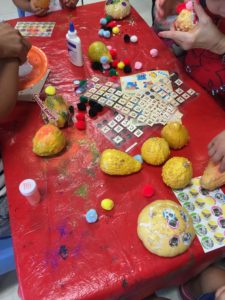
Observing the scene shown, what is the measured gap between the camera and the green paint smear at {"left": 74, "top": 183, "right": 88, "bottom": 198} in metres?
0.83

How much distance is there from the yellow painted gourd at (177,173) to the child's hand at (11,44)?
0.59m

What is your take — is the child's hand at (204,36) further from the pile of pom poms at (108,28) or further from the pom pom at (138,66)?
the pile of pom poms at (108,28)

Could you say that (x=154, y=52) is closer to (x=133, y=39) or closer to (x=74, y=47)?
(x=133, y=39)

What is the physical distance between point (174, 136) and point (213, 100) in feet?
0.91

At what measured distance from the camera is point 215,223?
0.77m

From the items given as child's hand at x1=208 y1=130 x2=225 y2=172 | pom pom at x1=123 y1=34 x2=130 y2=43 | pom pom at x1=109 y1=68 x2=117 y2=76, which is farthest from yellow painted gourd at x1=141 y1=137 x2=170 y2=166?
pom pom at x1=123 y1=34 x2=130 y2=43

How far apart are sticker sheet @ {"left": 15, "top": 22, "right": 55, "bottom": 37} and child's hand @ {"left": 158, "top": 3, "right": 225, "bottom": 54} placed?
0.60 meters

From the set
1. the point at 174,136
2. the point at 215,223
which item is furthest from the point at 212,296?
the point at 174,136

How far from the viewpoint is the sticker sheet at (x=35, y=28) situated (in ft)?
4.41

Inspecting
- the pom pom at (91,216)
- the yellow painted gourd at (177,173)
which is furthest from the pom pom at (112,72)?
the pom pom at (91,216)

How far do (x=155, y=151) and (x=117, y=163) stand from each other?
0.38 feet

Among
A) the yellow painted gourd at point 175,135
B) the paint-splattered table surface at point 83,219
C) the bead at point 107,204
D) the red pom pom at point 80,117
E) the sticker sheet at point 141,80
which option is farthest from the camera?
the sticker sheet at point 141,80

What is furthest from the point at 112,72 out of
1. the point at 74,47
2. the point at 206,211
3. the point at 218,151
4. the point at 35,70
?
the point at 206,211

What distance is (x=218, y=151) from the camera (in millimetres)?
842
